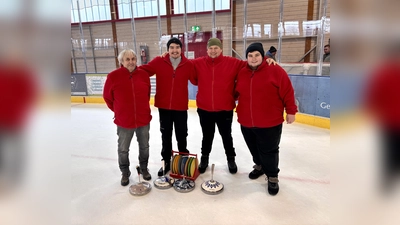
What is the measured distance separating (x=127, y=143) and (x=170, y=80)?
718 mm

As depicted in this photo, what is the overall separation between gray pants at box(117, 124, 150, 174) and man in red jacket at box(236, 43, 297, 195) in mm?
930

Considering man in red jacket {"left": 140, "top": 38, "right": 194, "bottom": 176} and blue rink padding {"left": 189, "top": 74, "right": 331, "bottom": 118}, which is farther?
blue rink padding {"left": 189, "top": 74, "right": 331, "bottom": 118}

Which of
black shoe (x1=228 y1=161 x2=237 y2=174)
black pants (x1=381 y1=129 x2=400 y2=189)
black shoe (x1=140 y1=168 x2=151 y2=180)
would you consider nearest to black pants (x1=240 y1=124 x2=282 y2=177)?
black shoe (x1=228 y1=161 x2=237 y2=174)

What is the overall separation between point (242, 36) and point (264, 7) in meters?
1.68

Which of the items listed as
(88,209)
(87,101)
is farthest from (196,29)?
(88,209)

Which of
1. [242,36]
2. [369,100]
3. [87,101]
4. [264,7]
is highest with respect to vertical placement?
[264,7]

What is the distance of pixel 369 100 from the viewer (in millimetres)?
320

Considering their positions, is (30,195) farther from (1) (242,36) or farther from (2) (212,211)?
(1) (242,36)

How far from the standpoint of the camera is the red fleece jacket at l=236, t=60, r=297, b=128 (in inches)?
76.1

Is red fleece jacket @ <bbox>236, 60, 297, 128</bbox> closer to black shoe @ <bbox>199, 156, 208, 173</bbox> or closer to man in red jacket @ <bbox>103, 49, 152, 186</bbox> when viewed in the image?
black shoe @ <bbox>199, 156, 208, 173</bbox>

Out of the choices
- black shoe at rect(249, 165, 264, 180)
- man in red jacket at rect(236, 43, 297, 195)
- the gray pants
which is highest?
man in red jacket at rect(236, 43, 297, 195)

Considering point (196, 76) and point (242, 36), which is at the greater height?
point (242, 36)

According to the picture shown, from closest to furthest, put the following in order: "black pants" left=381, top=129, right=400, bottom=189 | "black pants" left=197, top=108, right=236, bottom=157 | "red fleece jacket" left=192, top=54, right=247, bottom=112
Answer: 1. "black pants" left=381, top=129, right=400, bottom=189
2. "red fleece jacket" left=192, top=54, right=247, bottom=112
3. "black pants" left=197, top=108, right=236, bottom=157

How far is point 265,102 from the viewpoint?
1.97 m
